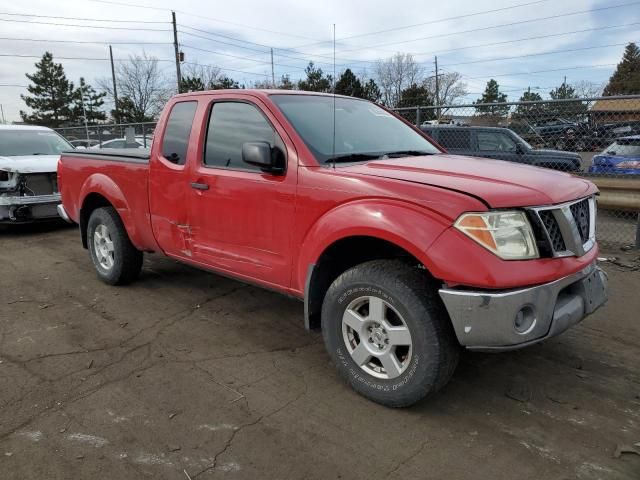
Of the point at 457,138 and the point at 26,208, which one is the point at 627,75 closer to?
the point at 457,138

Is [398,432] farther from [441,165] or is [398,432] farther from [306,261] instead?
[441,165]

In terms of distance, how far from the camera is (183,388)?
3.22m

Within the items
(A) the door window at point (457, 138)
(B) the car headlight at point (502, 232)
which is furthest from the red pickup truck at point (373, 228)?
(A) the door window at point (457, 138)

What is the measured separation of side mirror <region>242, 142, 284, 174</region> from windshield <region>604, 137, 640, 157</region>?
5.73 metres

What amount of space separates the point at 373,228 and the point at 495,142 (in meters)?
6.80

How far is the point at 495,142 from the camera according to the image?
348 inches

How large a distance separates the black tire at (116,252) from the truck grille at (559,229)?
3909mm

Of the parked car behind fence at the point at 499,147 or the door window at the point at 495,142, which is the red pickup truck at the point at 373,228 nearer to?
the parked car behind fence at the point at 499,147

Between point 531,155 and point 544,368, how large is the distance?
19.6 ft

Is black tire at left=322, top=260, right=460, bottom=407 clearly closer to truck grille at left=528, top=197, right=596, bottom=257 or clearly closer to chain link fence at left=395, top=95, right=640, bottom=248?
truck grille at left=528, top=197, right=596, bottom=257

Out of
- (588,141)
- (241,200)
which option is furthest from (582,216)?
(588,141)

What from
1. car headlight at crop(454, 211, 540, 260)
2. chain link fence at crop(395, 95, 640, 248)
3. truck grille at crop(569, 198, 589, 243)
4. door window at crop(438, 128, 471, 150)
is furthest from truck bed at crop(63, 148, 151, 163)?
door window at crop(438, 128, 471, 150)

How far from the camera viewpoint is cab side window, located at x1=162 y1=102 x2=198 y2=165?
4.20m

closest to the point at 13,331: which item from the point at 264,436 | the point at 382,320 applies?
the point at 264,436
